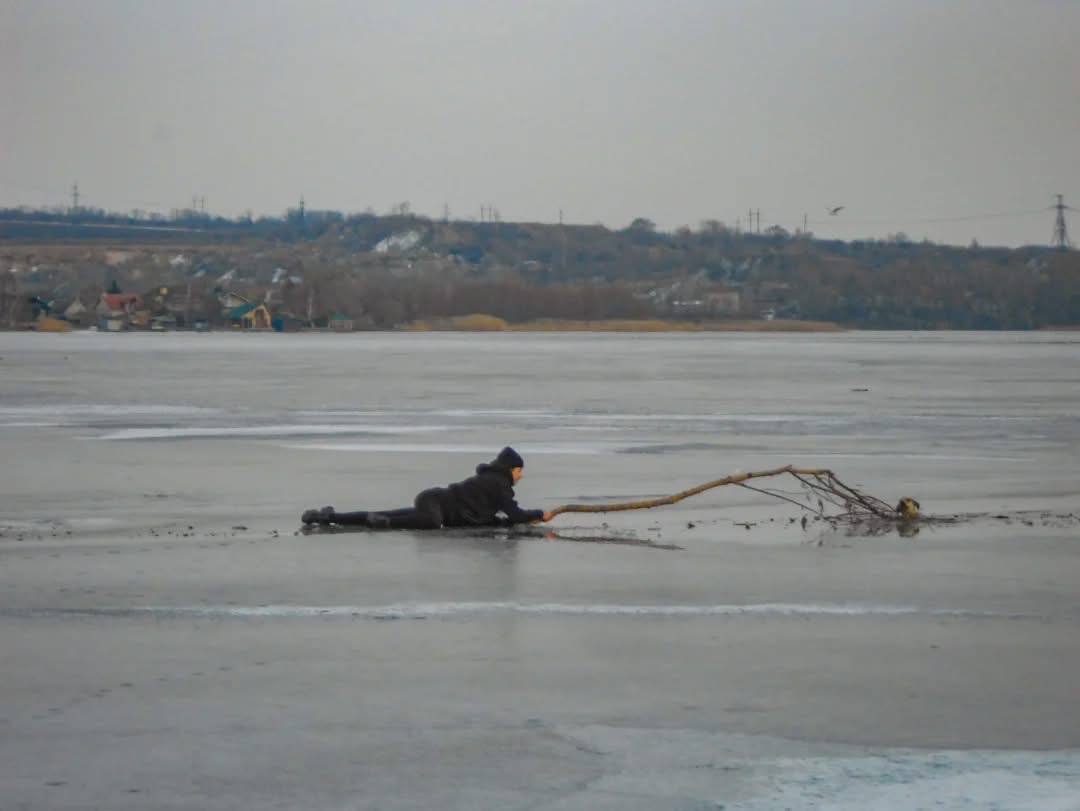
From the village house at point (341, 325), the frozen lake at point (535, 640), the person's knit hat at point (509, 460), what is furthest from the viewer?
the village house at point (341, 325)

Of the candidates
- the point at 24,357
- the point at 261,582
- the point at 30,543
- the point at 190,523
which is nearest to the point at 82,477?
the point at 190,523

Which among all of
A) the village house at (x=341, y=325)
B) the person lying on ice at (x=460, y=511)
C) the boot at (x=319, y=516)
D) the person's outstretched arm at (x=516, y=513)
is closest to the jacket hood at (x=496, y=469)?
the person lying on ice at (x=460, y=511)

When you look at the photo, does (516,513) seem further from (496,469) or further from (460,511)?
(460,511)

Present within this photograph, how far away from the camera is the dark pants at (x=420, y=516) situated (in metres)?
14.6

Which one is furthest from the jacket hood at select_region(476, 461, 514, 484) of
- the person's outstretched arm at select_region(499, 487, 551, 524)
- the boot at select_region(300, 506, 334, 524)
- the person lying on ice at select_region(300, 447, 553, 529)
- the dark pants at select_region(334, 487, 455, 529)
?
the boot at select_region(300, 506, 334, 524)

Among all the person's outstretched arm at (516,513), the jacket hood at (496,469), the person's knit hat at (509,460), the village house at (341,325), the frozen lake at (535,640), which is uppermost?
the person's knit hat at (509,460)

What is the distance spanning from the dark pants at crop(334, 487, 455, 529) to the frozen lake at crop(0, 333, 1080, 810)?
1.10 feet

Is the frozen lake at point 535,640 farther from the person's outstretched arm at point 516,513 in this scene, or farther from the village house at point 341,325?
the village house at point 341,325

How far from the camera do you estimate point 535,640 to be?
9.53 meters

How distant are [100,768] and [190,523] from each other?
8888mm

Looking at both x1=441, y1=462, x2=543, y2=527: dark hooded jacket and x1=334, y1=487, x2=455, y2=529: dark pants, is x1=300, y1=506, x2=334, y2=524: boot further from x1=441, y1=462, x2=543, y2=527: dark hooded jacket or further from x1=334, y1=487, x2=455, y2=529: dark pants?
x1=441, y1=462, x2=543, y2=527: dark hooded jacket

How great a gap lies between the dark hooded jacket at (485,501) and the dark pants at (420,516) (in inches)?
1.9

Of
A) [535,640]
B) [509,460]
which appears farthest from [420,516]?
[535,640]

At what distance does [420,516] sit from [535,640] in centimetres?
518
